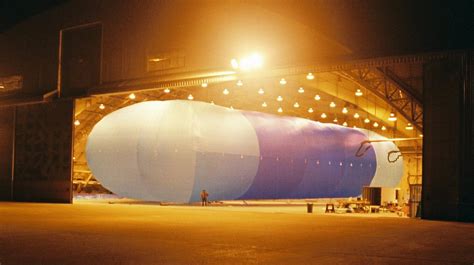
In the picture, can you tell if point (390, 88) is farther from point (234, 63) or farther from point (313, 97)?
point (234, 63)

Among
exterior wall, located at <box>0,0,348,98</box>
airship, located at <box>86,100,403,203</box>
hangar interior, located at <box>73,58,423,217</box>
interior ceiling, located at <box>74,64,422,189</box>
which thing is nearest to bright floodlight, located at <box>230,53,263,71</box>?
hangar interior, located at <box>73,58,423,217</box>

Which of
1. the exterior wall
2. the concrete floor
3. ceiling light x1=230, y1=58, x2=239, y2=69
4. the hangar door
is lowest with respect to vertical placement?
the concrete floor

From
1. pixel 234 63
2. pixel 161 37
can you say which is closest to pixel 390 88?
pixel 161 37

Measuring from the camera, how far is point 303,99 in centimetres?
4741

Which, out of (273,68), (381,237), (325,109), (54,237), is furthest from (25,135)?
(325,109)

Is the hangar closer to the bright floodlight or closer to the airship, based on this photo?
the bright floodlight

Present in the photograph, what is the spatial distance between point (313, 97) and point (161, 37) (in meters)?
23.5

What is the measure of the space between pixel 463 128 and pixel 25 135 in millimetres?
20346

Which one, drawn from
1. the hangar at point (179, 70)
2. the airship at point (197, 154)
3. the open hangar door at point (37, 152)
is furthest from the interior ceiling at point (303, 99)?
the open hangar door at point (37, 152)

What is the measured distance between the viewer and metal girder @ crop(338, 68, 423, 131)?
99.1ft

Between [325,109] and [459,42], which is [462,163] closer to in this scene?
[459,42]

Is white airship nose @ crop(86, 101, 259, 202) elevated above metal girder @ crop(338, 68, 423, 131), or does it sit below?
below

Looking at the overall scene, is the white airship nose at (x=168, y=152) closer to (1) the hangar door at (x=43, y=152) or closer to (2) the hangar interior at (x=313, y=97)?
(2) the hangar interior at (x=313, y=97)

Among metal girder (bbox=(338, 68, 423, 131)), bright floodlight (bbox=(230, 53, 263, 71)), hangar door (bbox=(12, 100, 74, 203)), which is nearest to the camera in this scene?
bright floodlight (bbox=(230, 53, 263, 71))
